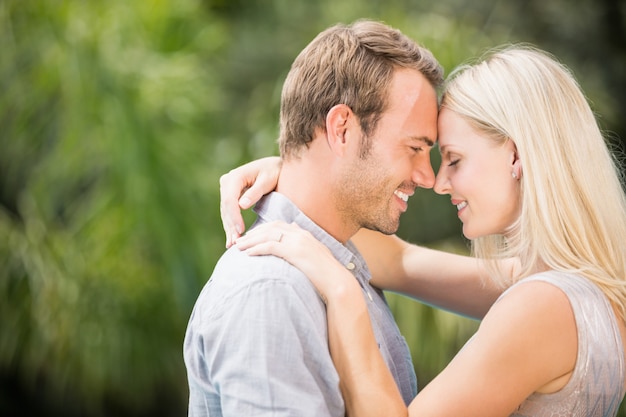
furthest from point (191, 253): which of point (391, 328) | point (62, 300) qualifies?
point (391, 328)

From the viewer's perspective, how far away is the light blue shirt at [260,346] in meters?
1.41

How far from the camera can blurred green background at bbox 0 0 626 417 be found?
4.12 m

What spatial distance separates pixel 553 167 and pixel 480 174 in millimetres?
168

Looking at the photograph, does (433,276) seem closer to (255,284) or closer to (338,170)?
(338,170)

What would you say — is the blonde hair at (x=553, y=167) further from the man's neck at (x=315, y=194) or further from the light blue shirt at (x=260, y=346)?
the light blue shirt at (x=260, y=346)

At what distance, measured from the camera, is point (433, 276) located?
2219 millimetres

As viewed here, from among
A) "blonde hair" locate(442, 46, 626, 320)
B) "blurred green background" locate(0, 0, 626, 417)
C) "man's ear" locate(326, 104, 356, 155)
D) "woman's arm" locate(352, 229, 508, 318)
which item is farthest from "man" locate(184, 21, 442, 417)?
"blurred green background" locate(0, 0, 626, 417)

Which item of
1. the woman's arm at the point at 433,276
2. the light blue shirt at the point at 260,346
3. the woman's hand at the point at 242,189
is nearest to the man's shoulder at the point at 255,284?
the light blue shirt at the point at 260,346

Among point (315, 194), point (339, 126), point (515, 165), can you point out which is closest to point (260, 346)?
point (315, 194)

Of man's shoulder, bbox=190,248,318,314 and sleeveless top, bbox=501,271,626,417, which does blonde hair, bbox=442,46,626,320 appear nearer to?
sleeveless top, bbox=501,271,626,417

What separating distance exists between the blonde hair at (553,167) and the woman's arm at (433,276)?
13.6 inches

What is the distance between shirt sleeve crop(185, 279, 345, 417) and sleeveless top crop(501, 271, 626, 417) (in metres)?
0.50

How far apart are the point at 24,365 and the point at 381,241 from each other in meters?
2.92

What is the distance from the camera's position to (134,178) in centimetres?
409
